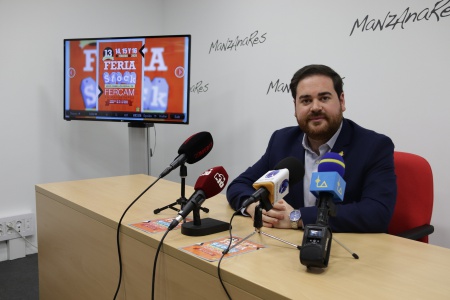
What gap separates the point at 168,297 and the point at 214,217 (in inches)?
15.0

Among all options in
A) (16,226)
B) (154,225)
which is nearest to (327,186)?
(154,225)

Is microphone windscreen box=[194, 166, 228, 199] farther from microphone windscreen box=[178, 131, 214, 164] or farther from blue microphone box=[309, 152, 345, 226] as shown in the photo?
blue microphone box=[309, 152, 345, 226]

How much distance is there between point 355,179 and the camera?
1.51m

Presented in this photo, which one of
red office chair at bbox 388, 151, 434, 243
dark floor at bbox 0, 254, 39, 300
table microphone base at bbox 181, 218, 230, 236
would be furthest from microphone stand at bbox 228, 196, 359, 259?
dark floor at bbox 0, 254, 39, 300

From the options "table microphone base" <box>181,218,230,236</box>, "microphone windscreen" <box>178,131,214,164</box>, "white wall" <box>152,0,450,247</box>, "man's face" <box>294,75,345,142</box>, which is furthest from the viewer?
"white wall" <box>152,0,450,247</box>

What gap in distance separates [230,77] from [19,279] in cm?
201

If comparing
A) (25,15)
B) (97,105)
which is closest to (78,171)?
(97,105)

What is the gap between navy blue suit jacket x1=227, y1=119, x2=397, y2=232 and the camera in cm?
129

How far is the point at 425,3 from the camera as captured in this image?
6.49 ft

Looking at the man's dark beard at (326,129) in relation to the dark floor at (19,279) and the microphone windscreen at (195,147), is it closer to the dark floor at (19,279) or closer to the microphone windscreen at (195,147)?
the microphone windscreen at (195,147)

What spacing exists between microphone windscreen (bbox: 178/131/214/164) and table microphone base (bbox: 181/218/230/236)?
8.4 inches

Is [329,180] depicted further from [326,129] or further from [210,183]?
[326,129]

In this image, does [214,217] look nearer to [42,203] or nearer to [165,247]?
[165,247]

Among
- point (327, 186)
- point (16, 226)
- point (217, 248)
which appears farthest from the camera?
point (16, 226)
